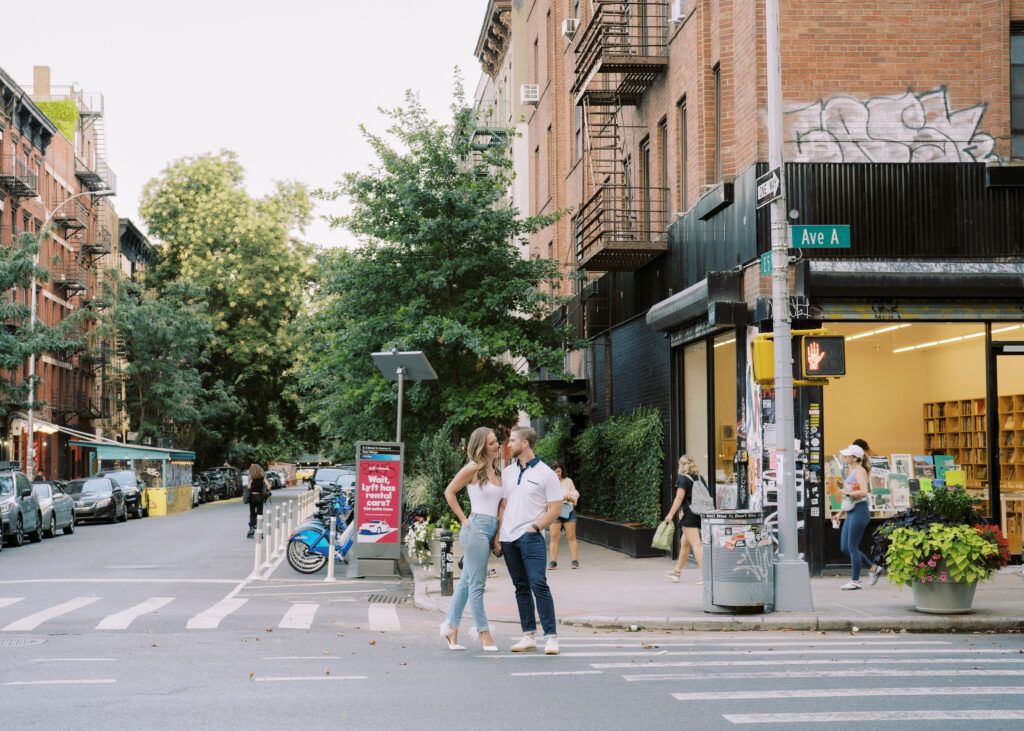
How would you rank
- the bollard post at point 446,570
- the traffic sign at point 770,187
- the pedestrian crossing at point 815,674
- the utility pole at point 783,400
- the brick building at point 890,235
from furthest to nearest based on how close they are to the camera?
the brick building at point 890,235
the bollard post at point 446,570
the traffic sign at point 770,187
the utility pole at point 783,400
the pedestrian crossing at point 815,674

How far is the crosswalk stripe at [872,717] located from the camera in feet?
24.5

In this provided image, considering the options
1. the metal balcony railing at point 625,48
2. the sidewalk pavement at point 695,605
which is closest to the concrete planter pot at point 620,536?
the sidewalk pavement at point 695,605

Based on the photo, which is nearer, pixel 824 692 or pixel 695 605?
pixel 824 692

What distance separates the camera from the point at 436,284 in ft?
77.1

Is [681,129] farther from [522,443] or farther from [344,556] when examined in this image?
[522,443]

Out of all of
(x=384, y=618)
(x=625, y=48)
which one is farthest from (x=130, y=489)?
(x=384, y=618)

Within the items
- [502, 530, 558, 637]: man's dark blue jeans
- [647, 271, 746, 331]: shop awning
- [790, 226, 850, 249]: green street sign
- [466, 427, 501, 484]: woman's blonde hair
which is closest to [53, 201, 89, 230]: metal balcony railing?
[647, 271, 746, 331]: shop awning

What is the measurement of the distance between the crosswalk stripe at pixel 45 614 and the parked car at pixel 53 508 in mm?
15556

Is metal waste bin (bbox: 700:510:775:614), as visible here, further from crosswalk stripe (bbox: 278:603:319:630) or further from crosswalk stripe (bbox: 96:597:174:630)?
crosswalk stripe (bbox: 96:597:174:630)

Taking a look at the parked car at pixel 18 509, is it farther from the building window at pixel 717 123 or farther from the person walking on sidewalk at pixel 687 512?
the building window at pixel 717 123

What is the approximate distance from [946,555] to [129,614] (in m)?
8.54

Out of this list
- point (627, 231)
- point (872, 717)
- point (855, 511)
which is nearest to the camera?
point (872, 717)

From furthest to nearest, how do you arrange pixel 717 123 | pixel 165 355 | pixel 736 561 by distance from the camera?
pixel 165 355, pixel 717 123, pixel 736 561

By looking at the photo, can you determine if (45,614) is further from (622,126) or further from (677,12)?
(622,126)
